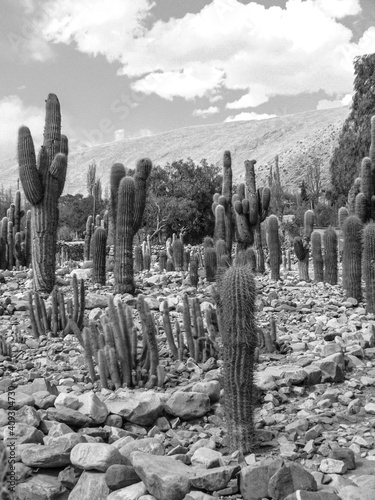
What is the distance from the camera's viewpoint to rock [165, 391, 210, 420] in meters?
4.61

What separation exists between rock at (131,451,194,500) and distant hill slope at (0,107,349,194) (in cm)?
5468

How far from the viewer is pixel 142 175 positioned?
11844 millimetres

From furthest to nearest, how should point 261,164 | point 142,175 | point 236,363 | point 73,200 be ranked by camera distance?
1. point 261,164
2. point 73,200
3. point 142,175
4. point 236,363

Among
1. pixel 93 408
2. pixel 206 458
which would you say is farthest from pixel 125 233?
pixel 206 458

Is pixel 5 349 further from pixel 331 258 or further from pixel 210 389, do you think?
pixel 331 258

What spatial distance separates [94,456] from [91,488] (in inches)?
7.8

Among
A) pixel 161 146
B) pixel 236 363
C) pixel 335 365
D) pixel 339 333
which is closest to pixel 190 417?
pixel 236 363

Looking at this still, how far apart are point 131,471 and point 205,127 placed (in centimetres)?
10064

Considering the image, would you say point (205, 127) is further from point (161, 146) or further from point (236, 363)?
point (236, 363)

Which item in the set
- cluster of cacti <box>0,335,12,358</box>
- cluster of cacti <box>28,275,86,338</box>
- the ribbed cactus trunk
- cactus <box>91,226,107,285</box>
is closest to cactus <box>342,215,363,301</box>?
the ribbed cactus trunk

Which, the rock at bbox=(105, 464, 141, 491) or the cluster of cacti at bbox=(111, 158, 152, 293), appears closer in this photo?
the rock at bbox=(105, 464, 141, 491)

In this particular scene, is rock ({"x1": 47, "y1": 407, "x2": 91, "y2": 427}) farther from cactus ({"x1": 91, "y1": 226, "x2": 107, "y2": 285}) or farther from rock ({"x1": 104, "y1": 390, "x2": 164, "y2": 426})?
cactus ({"x1": 91, "y1": 226, "x2": 107, "y2": 285})

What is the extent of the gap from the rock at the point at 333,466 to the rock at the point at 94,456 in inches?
54.1

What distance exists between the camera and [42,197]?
10.5 m
